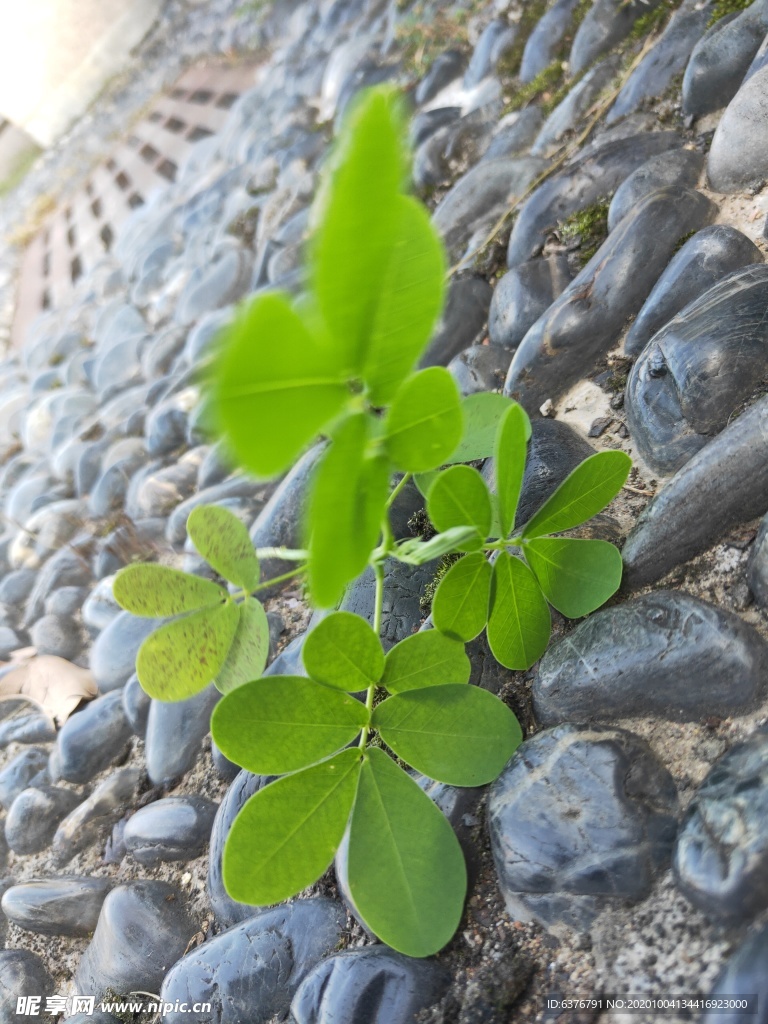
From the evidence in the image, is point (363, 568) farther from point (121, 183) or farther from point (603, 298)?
point (121, 183)

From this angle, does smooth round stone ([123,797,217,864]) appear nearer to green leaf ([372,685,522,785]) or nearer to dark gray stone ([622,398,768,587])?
green leaf ([372,685,522,785])

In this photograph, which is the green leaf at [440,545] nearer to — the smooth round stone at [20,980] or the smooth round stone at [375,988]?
the smooth round stone at [375,988]

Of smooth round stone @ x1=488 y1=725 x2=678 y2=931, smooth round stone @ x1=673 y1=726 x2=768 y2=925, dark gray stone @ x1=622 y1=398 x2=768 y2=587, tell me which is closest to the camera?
smooth round stone @ x1=673 y1=726 x2=768 y2=925

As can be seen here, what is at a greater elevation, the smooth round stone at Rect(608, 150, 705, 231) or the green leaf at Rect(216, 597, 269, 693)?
the green leaf at Rect(216, 597, 269, 693)

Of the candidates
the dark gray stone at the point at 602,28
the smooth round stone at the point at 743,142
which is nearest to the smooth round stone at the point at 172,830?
the smooth round stone at the point at 743,142

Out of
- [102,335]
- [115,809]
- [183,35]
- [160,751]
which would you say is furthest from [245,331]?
[183,35]

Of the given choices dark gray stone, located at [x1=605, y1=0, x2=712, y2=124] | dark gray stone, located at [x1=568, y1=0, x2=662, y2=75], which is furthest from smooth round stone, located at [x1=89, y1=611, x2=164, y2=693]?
dark gray stone, located at [x1=568, y1=0, x2=662, y2=75]
